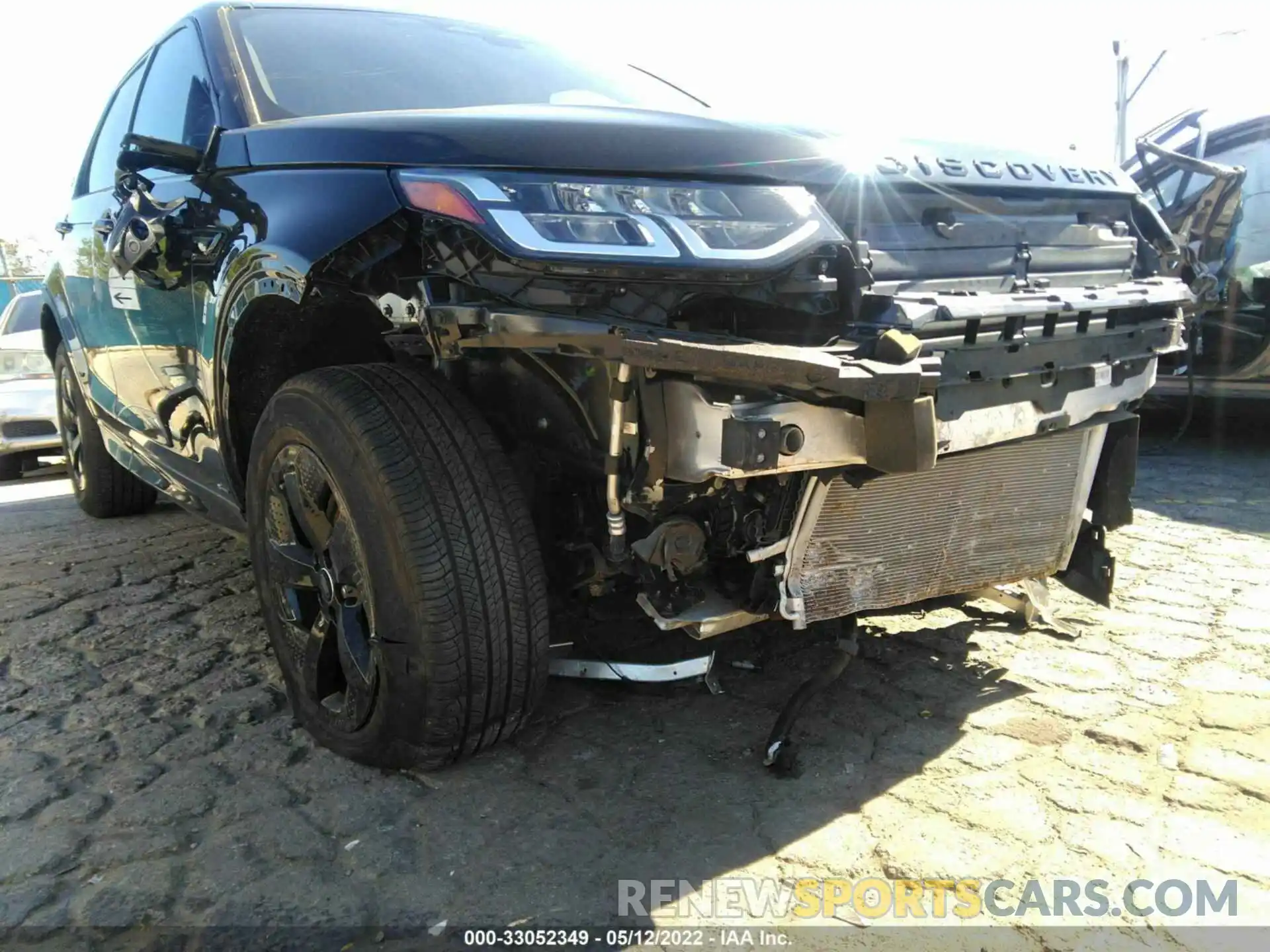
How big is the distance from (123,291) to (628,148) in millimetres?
2044

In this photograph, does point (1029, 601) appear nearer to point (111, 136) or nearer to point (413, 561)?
point (413, 561)

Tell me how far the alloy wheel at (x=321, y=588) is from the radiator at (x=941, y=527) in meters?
0.94

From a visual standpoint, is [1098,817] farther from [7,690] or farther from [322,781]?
[7,690]

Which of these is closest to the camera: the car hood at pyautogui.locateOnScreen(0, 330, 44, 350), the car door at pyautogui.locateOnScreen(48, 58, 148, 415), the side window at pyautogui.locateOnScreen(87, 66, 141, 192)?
the car door at pyautogui.locateOnScreen(48, 58, 148, 415)

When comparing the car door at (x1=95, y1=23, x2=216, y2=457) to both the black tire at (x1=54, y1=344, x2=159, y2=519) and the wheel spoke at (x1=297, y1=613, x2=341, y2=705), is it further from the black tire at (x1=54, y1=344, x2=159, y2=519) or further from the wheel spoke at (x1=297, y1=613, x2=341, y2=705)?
the black tire at (x1=54, y1=344, x2=159, y2=519)

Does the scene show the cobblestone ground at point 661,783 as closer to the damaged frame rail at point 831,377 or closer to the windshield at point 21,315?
the damaged frame rail at point 831,377

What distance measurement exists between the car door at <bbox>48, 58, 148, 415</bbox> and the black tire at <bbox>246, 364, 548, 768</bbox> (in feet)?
5.17

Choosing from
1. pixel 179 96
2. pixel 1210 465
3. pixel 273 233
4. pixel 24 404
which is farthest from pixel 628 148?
pixel 24 404

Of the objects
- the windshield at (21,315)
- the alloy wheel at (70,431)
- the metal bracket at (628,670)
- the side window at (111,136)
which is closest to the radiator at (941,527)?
the metal bracket at (628,670)

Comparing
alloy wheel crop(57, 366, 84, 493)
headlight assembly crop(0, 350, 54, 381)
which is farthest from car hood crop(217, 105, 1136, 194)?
headlight assembly crop(0, 350, 54, 381)

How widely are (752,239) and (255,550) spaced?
1.51m

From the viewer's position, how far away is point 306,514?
2.31 meters

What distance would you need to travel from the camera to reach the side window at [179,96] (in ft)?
9.09

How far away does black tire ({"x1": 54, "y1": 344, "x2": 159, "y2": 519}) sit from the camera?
15.7 feet
